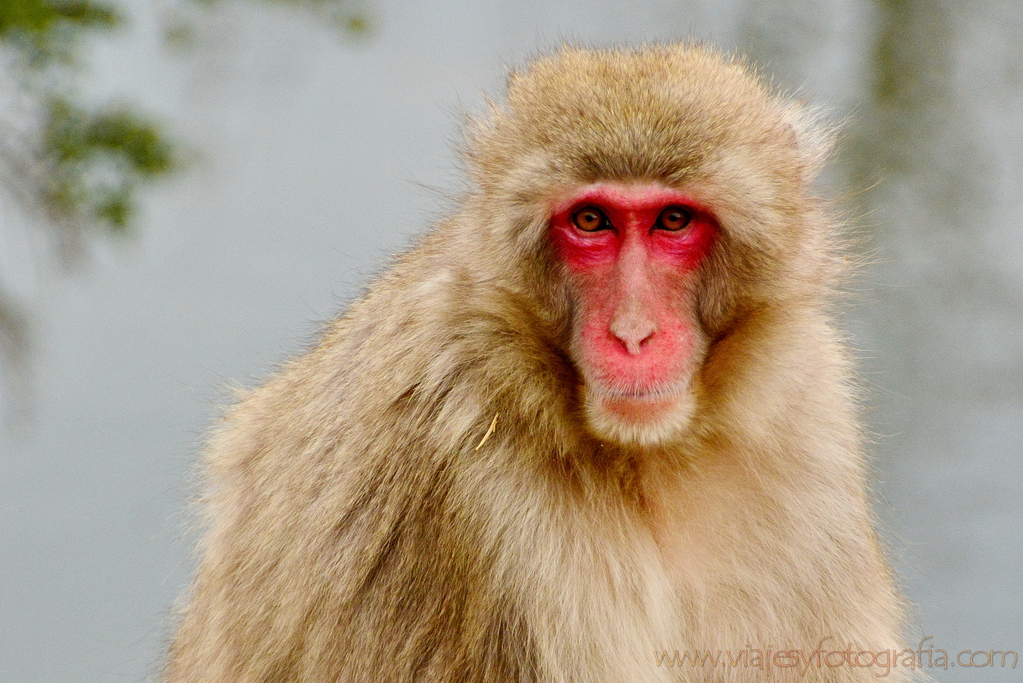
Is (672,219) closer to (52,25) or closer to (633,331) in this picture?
(633,331)

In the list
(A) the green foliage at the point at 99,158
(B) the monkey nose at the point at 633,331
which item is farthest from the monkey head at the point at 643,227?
(A) the green foliage at the point at 99,158

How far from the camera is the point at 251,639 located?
2.91 meters

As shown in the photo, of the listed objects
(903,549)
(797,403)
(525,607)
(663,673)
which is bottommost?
(903,549)

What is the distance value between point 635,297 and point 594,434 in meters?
0.30

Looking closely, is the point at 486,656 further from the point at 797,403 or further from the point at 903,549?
the point at 903,549

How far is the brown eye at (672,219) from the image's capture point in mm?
2570

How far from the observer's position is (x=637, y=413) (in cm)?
244

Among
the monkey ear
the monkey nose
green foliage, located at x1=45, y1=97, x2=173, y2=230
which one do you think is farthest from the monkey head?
green foliage, located at x1=45, y1=97, x2=173, y2=230

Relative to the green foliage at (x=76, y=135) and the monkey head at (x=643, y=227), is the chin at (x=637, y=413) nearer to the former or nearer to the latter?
the monkey head at (x=643, y=227)

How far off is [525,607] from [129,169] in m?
4.84

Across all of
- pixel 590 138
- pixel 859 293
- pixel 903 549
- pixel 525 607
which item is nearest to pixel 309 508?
pixel 525 607

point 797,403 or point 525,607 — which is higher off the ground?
point 797,403

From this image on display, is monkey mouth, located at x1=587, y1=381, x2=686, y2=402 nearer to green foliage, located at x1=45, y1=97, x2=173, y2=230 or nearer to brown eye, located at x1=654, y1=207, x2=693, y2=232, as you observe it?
brown eye, located at x1=654, y1=207, x2=693, y2=232

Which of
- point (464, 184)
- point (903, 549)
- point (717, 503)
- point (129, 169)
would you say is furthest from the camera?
point (129, 169)
